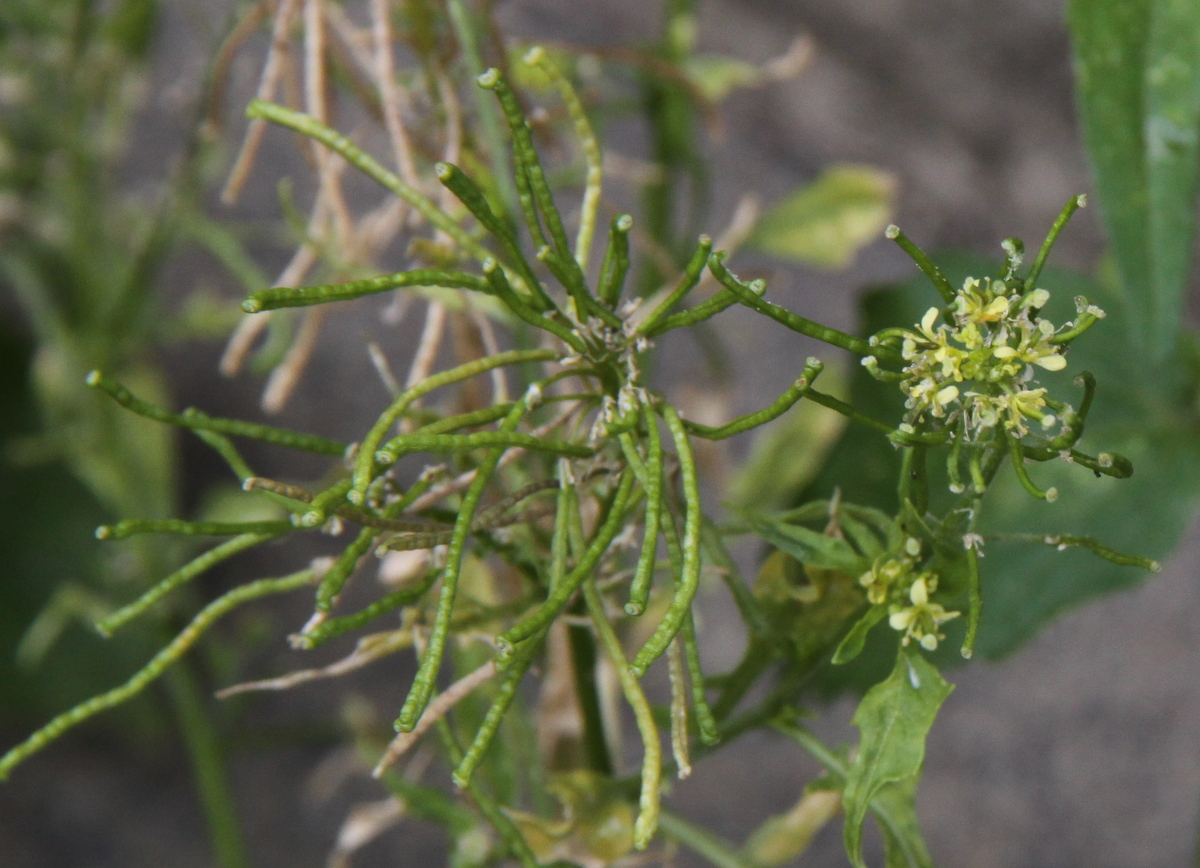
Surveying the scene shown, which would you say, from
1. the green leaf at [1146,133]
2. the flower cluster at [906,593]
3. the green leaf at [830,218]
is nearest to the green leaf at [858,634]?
the flower cluster at [906,593]

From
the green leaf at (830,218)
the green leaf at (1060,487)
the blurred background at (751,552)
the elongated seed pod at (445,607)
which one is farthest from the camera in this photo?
the blurred background at (751,552)

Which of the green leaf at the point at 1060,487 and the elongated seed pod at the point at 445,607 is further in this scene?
the green leaf at the point at 1060,487

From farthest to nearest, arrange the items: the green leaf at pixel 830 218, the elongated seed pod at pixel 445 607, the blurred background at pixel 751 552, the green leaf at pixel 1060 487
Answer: the blurred background at pixel 751 552 < the green leaf at pixel 830 218 < the green leaf at pixel 1060 487 < the elongated seed pod at pixel 445 607

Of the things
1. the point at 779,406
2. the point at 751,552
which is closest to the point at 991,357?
the point at 779,406

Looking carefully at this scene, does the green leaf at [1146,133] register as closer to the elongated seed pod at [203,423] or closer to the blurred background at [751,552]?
the elongated seed pod at [203,423]

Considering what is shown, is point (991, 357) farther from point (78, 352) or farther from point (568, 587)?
point (78, 352)

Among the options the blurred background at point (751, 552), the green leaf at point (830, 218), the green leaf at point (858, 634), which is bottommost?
the blurred background at point (751, 552)

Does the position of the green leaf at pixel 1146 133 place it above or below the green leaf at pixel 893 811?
above
